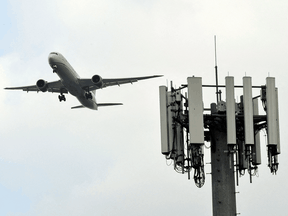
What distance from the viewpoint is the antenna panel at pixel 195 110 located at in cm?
3186

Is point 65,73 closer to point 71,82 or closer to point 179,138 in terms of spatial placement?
point 71,82

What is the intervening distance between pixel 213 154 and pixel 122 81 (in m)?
46.5

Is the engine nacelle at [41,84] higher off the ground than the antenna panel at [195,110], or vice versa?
the engine nacelle at [41,84]

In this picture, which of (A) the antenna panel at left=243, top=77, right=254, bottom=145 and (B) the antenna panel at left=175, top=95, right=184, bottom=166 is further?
(B) the antenna panel at left=175, top=95, right=184, bottom=166

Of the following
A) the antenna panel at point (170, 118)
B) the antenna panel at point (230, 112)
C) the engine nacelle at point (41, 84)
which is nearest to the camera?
the antenna panel at point (230, 112)

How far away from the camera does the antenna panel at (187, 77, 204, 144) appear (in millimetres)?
31859

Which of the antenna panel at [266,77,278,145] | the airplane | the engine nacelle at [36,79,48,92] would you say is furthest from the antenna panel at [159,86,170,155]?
the engine nacelle at [36,79,48,92]

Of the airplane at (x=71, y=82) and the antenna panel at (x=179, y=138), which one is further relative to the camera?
the airplane at (x=71, y=82)

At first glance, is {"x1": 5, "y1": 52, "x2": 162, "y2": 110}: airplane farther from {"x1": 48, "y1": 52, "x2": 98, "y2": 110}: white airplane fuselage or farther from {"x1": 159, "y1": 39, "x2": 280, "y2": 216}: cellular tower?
{"x1": 159, "y1": 39, "x2": 280, "y2": 216}: cellular tower

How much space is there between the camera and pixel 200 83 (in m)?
32.6

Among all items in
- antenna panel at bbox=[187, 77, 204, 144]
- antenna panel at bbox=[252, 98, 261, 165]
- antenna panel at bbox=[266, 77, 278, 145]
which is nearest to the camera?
antenna panel at bbox=[187, 77, 204, 144]

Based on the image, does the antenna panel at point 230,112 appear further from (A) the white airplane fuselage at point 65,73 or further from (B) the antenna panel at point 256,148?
(A) the white airplane fuselage at point 65,73

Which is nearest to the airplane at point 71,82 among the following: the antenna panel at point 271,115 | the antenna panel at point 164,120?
the antenna panel at point 164,120

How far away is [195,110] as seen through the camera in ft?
106
